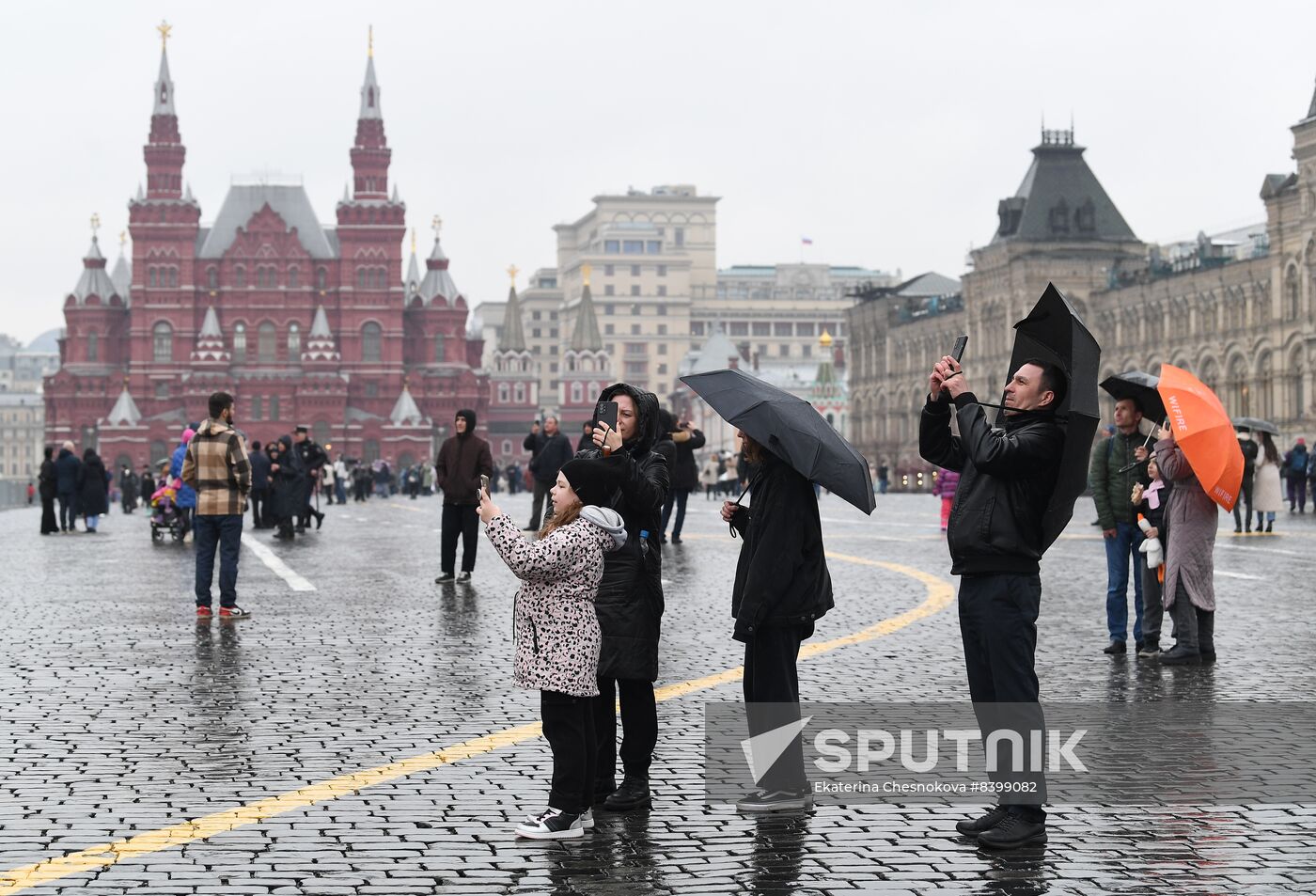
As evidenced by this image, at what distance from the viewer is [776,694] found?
7.45m

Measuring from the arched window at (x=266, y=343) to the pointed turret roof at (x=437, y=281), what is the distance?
1131 centimetres

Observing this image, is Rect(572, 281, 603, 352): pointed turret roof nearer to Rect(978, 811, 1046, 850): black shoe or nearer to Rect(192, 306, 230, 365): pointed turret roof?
Rect(192, 306, 230, 365): pointed turret roof

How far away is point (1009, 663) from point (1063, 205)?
8104cm

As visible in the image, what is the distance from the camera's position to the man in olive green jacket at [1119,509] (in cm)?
1212

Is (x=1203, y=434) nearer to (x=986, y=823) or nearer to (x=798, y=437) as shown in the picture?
(x=798, y=437)

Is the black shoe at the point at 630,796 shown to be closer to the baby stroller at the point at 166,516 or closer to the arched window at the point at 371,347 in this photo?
the baby stroller at the point at 166,516

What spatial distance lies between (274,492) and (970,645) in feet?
79.9

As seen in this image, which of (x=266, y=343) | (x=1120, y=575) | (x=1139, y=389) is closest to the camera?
(x=1139, y=389)

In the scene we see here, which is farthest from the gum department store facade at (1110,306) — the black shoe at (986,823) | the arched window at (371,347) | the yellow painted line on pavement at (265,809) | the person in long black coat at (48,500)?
the black shoe at (986,823)

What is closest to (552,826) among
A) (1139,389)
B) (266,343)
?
(1139,389)

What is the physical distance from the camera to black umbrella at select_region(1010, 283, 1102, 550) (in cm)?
668

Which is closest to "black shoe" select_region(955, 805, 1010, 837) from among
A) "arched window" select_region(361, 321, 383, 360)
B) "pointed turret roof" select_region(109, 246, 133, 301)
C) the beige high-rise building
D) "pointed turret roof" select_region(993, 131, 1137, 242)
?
"pointed turret roof" select_region(993, 131, 1137, 242)

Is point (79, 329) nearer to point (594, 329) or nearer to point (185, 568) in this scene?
point (594, 329)

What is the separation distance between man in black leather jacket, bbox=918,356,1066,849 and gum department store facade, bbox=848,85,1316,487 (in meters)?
57.1
